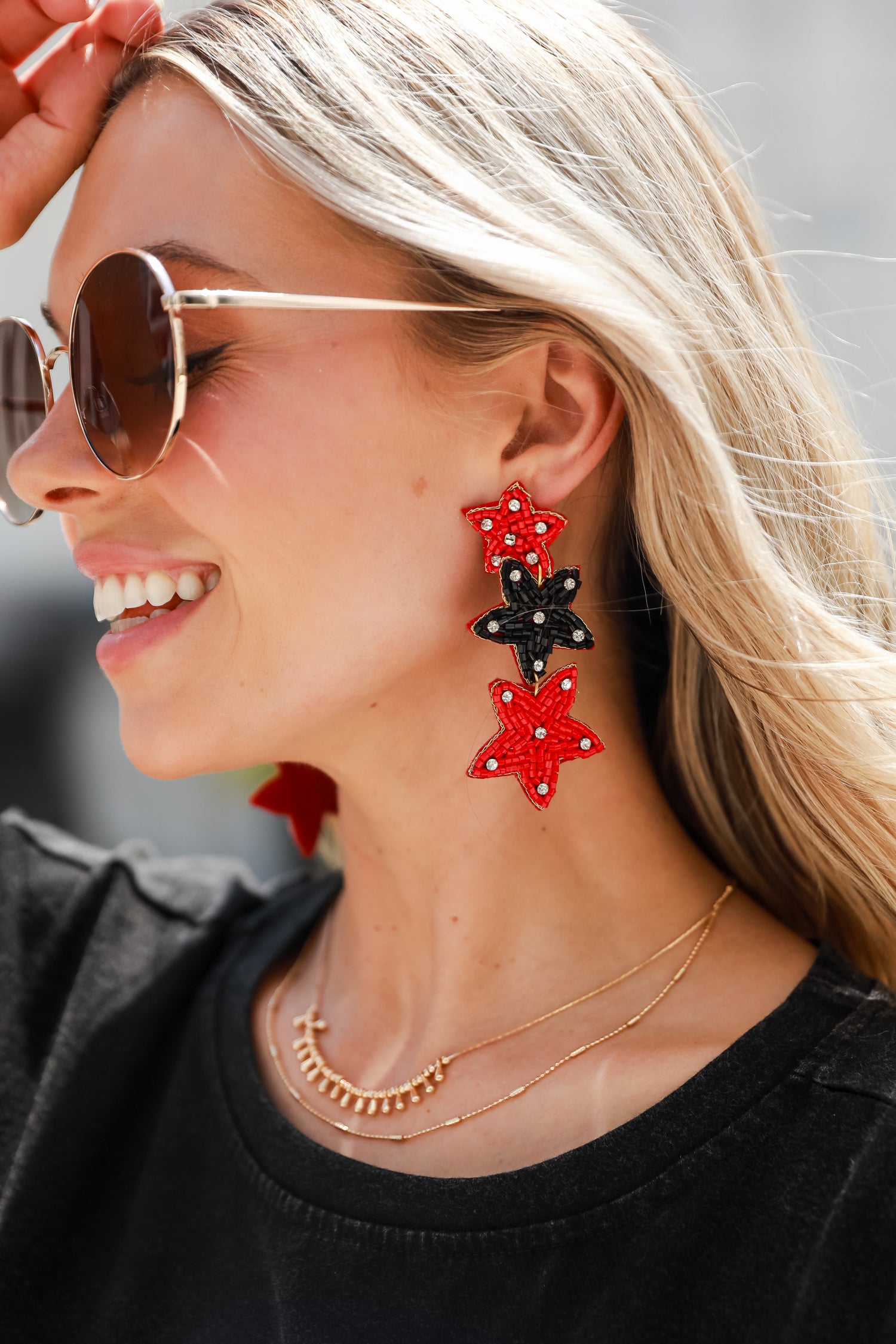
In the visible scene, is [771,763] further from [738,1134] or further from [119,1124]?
[119,1124]

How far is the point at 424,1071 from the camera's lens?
5.17 ft

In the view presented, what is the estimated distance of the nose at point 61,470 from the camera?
152cm

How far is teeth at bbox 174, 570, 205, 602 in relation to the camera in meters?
1.50

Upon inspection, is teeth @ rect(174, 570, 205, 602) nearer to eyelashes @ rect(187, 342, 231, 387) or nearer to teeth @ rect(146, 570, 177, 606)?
teeth @ rect(146, 570, 177, 606)

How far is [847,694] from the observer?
1.42 metres

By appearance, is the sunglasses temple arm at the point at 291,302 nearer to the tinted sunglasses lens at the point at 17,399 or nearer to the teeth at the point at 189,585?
the teeth at the point at 189,585

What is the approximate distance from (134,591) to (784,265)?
81.0 inches

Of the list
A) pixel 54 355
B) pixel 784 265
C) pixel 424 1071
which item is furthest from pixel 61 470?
pixel 784 265

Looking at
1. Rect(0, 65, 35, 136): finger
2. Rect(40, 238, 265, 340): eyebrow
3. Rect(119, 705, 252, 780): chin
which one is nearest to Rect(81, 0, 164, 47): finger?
Rect(0, 65, 35, 136): finger

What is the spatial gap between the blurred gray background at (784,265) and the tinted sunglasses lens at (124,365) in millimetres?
1287

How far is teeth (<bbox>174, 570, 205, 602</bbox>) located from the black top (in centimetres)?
68

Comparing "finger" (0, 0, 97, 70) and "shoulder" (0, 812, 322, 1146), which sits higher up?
"finger" (0, 0, 97, 70)

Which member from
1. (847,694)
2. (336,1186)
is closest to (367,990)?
(336,1186)

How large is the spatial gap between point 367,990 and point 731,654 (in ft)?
2.44
